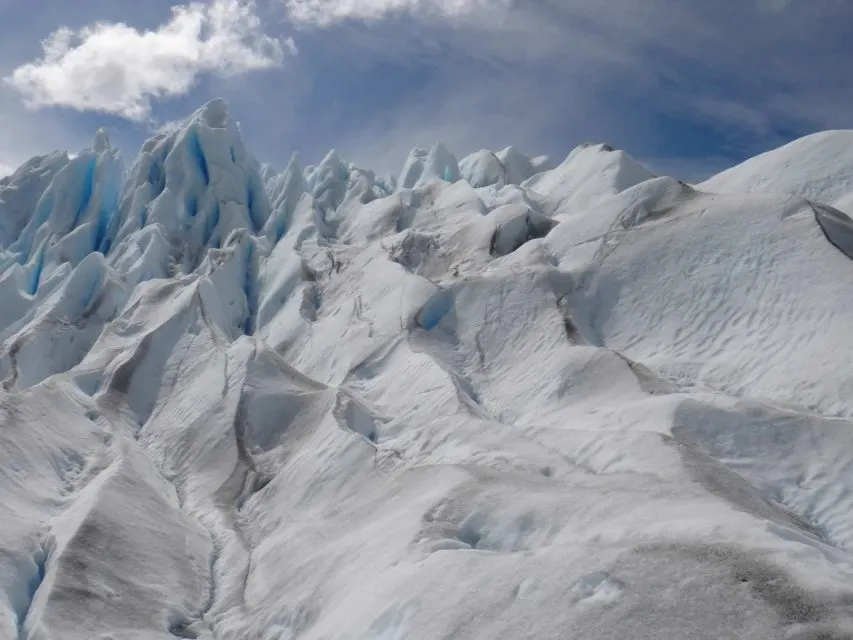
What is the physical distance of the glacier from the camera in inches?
463

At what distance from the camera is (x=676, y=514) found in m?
12.7

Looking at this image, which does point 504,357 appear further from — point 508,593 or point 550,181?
point 550,181

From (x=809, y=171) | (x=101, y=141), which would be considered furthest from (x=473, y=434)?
(x=101, y=141)

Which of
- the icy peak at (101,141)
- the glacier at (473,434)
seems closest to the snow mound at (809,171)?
the glacier at (473,434)

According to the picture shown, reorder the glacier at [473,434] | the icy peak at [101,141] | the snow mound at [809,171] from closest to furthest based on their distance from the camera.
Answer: the glacier at [473,434]
the snow mound at [809,171]
the icy peak at [101,141]

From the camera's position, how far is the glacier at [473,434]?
463 inches

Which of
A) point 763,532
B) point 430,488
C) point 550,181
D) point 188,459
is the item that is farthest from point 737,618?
point 550,181

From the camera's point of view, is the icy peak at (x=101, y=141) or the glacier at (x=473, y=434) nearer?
the glacier at (x=473, y=434)

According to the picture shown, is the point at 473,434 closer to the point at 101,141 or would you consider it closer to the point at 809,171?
the point at 809,171

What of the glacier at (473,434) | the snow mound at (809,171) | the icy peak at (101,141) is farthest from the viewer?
the icy peak at (101,141)

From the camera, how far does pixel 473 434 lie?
62.7 ft

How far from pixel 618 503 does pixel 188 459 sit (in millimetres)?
15197

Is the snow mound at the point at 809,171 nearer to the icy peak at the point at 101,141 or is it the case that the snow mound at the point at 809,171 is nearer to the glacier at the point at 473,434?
the glacier at the point at 473,434

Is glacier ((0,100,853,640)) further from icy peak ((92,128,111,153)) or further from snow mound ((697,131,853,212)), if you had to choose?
icy peak ((92,128,111,153))
